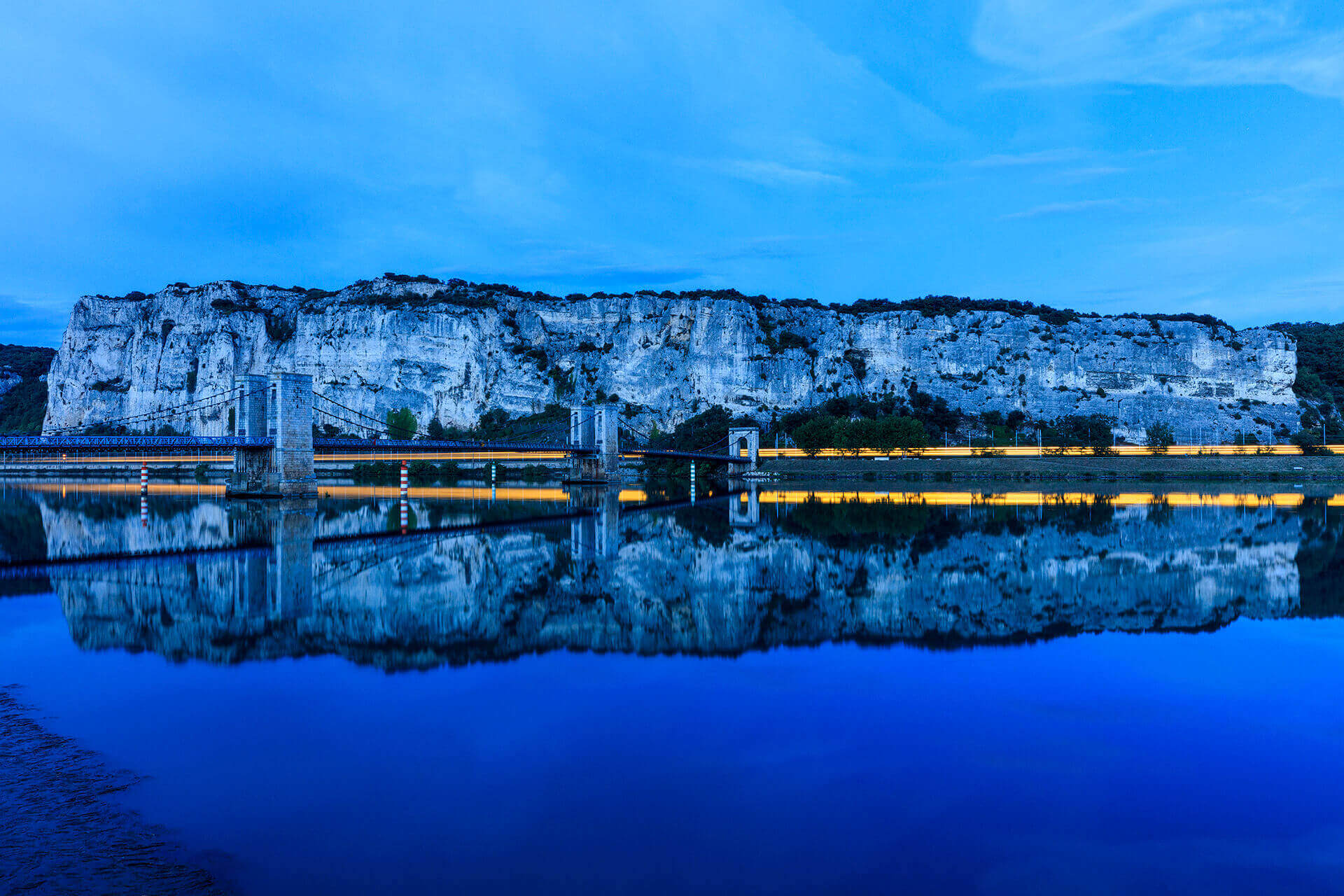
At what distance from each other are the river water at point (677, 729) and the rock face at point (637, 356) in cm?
6879

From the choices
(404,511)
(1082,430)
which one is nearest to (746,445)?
(1082,430)

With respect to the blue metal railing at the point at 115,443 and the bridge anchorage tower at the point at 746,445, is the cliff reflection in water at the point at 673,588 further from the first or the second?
the bridge anchorage tower at the point at 746,445

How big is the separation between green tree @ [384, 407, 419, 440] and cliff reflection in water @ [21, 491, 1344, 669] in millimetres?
53240

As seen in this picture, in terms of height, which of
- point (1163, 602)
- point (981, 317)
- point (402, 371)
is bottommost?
point (1163, 602)

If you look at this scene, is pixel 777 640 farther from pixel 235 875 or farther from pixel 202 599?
pixel 202 599

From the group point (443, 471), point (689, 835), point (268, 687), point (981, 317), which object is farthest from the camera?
point (981, 317)

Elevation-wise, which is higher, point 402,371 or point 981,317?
point 981,317

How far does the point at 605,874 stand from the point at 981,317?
9176cm

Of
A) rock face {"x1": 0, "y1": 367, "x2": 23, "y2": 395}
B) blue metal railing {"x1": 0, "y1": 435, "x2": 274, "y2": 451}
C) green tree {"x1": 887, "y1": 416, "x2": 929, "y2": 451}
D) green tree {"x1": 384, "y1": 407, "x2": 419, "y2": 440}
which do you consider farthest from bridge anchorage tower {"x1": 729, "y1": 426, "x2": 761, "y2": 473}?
rock face {"x1": 0, "y1": 367, "x2": 23, "y2": 395}

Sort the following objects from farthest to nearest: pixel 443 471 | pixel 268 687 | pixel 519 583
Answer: pixel 443 471 < pixel 519 583 < pixel 268 687

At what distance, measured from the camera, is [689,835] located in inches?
142

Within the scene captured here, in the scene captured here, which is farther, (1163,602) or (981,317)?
(981,317)

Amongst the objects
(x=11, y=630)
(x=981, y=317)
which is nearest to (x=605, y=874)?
(x=11, y=630)

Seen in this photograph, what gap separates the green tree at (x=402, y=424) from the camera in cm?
7169
